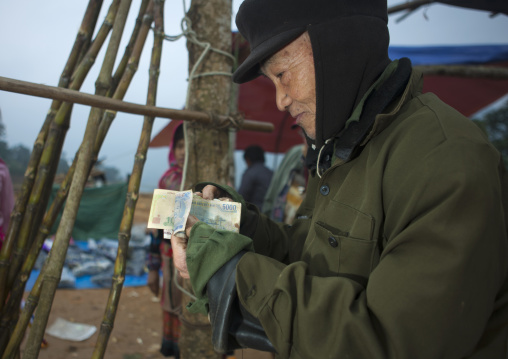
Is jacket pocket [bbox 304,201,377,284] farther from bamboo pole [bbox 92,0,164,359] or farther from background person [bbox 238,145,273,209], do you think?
background person [bbox 238,145,273,209]

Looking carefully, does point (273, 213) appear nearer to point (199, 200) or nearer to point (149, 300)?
point (149, 300)

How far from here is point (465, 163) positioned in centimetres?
79

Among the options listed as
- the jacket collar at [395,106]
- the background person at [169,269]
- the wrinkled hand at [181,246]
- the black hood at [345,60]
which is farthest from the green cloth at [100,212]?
the jacket collar at [395,106]

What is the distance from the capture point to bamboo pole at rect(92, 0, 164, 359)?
1706mm

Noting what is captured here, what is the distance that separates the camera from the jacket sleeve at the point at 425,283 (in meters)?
0.75

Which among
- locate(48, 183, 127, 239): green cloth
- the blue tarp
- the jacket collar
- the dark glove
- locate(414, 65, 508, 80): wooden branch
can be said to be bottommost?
locate(48, 183, 127, 239): green cloth

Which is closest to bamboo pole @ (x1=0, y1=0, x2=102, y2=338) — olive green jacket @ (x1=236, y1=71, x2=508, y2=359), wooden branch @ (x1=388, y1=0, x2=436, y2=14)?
olive green jacket @ (x1=236, y1=71, x2=508, y2=359)

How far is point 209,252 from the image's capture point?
3.48ft

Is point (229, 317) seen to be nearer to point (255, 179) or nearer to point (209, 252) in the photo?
point (209, 252)

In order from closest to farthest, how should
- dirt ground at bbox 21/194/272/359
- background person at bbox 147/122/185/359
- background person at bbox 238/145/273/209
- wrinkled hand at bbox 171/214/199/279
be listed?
1. wrinkled hand at bbox 171/214/199/279
2. background person at bbox 147/122/185/359
3. dirt ground at bbox 21/194/272/359
4. background person at bbox 238/145/273/209

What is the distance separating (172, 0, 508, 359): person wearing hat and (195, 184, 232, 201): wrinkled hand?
0.27 meters

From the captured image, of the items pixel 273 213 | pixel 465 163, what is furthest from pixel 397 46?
pixel 465 163

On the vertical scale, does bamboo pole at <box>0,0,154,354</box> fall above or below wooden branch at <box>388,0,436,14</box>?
below

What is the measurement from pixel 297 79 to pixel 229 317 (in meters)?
0.79
